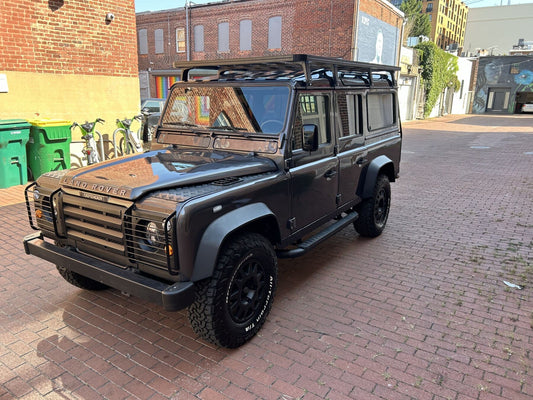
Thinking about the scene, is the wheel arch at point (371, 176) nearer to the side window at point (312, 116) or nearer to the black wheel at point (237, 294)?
the side window at point (312, 116)

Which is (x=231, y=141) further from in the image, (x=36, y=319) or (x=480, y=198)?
(x=480, y=198)

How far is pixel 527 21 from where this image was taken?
6744cm

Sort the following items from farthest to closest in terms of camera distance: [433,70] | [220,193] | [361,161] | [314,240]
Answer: [433,70] → [361,161] → [314,240] → [220,193]

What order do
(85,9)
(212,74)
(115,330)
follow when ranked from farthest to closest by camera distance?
(85,9)
(212,74)
(115,330)

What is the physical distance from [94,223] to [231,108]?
1.71 metres

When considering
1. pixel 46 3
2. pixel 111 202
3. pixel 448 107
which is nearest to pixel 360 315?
pixel 111 202

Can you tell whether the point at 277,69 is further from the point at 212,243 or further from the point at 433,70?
the point at 433,70

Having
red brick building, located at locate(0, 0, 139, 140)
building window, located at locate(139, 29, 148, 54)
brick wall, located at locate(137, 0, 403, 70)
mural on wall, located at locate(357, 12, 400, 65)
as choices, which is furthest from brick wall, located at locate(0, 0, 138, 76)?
building window, located at locate(139, 29, 148, 54)

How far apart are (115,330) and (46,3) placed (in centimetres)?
793

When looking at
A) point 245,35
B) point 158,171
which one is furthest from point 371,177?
point 245,35

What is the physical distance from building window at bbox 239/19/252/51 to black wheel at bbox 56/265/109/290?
26720 millimetres

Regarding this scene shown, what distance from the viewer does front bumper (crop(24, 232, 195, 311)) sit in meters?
2.67

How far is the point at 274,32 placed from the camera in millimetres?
27000

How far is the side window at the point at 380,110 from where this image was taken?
538cm
